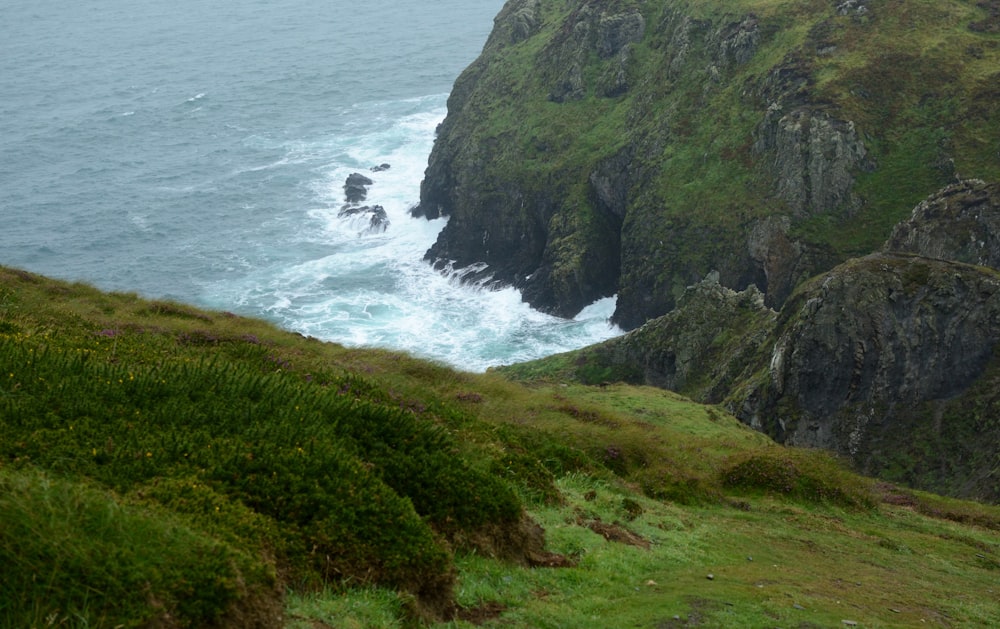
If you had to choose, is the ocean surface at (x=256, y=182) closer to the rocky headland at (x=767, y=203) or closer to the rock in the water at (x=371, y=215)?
the rock in the water at (x=371, y=215)

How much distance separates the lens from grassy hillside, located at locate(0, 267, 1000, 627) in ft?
33.8

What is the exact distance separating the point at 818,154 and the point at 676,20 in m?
32.3

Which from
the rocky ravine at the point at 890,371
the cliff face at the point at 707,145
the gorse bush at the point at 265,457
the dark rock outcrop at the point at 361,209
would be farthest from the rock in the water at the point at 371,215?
the gorse bush at the point at 265,457

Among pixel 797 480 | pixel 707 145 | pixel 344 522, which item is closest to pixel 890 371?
pixel 797 480

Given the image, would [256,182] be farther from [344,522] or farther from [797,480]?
[344,522]

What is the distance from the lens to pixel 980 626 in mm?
17875

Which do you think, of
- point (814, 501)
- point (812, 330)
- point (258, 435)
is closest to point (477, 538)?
point (258, 435)

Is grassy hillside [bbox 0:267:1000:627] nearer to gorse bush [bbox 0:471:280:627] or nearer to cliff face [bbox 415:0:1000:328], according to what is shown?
gorse bush [bbox 0:471:280:627]

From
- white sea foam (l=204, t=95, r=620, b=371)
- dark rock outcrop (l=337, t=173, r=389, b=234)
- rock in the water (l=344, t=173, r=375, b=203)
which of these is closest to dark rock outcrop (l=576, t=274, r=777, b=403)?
white sea foam (l=204, t=95, r=620, b=371)

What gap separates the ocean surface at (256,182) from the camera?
8456 cm

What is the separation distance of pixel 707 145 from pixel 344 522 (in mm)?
71996

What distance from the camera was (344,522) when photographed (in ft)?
44.0

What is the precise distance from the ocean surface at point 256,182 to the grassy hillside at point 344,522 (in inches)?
1538

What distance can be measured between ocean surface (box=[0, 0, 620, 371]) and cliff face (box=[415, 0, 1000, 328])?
678cm
